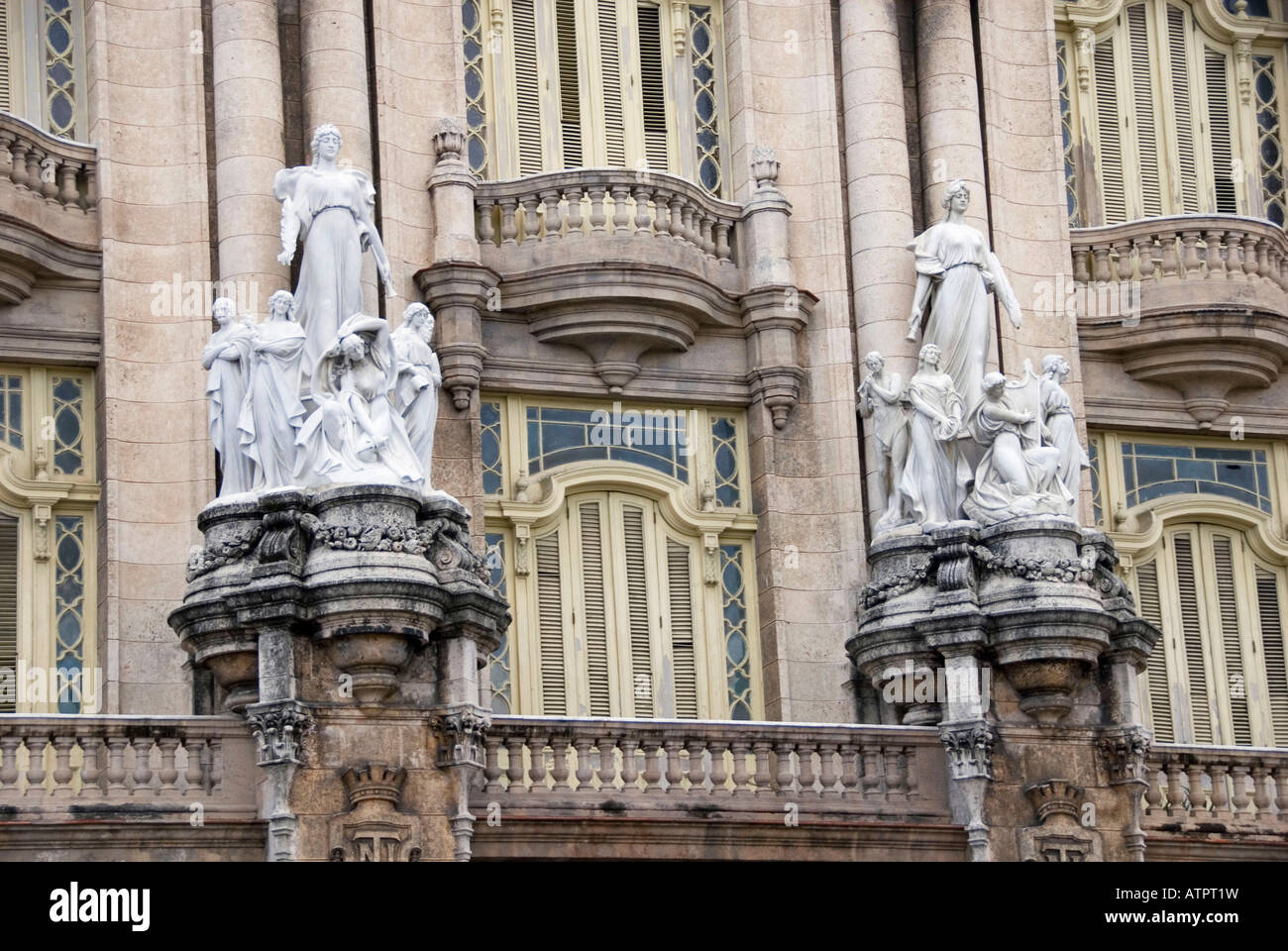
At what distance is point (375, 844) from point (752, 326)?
832cm

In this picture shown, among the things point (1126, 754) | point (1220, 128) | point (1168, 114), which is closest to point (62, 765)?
point (1126, 754)

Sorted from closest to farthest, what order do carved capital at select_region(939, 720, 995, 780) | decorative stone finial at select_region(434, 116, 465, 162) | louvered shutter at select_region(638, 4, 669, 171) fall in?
carved capital at select_region(939, 720, 995, 780), decorative stone finial at select_region(434, 116, 465, 162), louvered shutter at select_region(638, 4, 669, 171)

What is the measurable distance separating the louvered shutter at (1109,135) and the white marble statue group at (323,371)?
9599 millimetres

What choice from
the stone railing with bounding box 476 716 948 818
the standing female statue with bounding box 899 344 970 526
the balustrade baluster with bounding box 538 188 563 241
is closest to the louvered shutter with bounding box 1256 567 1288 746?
the standing female statue with bounding box 899 344 970 526

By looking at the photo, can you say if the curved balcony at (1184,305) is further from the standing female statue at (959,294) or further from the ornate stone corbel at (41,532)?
the ornate stone corbel at (41,532)

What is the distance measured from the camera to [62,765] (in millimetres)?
29844

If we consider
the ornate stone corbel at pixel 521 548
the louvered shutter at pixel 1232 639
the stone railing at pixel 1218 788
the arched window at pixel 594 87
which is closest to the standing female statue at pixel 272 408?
the ornate stone corbel at pixel 521 548

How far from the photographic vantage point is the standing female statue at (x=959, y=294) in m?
34.3

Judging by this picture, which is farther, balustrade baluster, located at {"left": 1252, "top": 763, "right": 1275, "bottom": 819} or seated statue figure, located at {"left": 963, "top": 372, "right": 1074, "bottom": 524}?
balustrade baluster, located at {"left": 1252, "top": 763, "right": 1275, "bottom": 819}

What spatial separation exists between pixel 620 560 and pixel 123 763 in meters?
6.83

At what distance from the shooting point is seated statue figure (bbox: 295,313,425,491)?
30.9m

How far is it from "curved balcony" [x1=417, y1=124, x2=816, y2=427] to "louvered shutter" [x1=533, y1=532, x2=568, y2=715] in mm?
1757

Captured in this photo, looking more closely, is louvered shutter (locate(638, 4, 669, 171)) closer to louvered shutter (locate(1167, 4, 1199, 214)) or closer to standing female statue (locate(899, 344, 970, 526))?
standing female statue (locate(899, 344, 970, 526))
